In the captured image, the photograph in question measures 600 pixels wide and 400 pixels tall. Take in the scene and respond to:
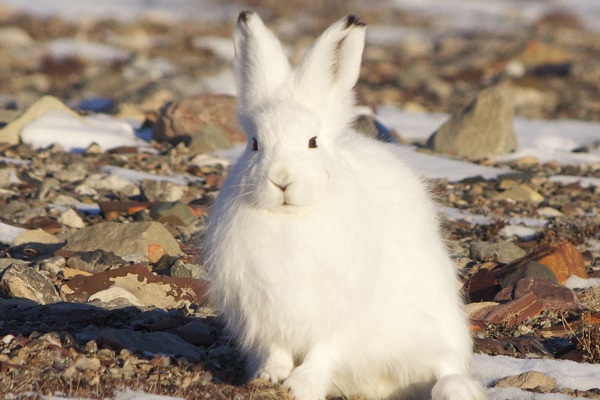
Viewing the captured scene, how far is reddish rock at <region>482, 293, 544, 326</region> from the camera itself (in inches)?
239

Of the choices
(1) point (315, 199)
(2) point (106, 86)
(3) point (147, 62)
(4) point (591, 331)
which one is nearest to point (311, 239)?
(1) point (315, 199)

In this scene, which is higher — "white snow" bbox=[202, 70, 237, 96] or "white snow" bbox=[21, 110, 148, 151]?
"white snow" bbox=[21, 110, 148, 151]

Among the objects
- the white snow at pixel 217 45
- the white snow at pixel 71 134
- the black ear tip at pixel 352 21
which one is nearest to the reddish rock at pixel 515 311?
the black ear tip at pixel 352 21

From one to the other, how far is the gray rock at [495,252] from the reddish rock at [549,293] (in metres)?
0.90

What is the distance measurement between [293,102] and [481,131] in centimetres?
840

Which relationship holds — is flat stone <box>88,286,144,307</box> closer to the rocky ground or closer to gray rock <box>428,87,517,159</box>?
the rocky ground

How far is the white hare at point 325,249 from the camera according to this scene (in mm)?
4031

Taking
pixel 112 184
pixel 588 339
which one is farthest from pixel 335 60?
pixel 112 184

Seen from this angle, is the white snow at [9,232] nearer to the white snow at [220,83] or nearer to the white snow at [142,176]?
the white snow at [142,176]

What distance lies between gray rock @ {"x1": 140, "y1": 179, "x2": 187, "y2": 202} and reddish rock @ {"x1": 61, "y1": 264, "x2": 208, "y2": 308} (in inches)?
100

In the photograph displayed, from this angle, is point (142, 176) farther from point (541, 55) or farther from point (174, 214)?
point (541, 55)

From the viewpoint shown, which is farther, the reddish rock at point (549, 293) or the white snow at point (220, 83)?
the white snow at point (220, 83)

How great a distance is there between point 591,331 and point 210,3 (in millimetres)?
45206

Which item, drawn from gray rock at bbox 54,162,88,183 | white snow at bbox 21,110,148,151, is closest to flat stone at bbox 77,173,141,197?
gray rock at bbox 54,162,88,183
